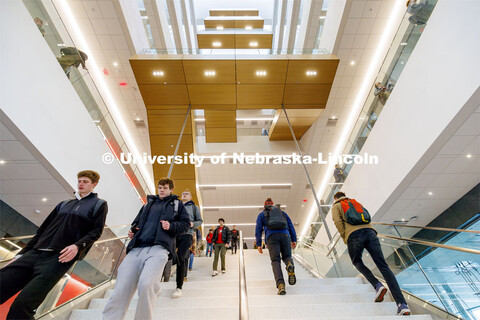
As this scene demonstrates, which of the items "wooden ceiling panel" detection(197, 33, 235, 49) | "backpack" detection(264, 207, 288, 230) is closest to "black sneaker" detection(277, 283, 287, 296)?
"backpack" detection(264, 207, 288, 230)

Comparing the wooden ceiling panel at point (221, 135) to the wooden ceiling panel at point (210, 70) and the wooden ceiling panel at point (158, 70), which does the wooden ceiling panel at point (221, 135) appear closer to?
the wooden ceiling panel at point (210, 70)

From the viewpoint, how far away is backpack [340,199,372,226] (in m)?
2.67

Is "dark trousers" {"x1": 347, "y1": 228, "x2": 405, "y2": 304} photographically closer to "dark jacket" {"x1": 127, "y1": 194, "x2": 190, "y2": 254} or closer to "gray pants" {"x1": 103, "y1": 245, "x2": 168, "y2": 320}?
"dark jacket" {"x1": 127, "y1": 194, "x2": 190, "y2": 254}

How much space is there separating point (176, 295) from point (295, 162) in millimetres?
9742

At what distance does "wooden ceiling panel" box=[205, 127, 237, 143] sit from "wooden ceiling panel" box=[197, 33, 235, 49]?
17.6 feet

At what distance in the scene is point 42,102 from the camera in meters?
3.76

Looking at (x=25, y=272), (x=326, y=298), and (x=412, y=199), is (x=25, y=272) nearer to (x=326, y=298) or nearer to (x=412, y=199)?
(x=326, y=298)

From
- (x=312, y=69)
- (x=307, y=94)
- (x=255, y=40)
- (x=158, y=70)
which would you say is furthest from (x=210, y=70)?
(x=255, y=40)

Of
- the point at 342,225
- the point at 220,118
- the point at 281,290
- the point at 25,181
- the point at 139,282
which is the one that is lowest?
the point at 139,282

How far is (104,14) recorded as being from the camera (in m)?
6.41

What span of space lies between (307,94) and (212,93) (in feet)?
11.5

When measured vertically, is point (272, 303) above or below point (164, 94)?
below

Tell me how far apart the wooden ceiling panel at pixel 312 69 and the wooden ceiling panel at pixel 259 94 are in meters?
0.57

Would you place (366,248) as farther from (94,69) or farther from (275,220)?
(94,69)
